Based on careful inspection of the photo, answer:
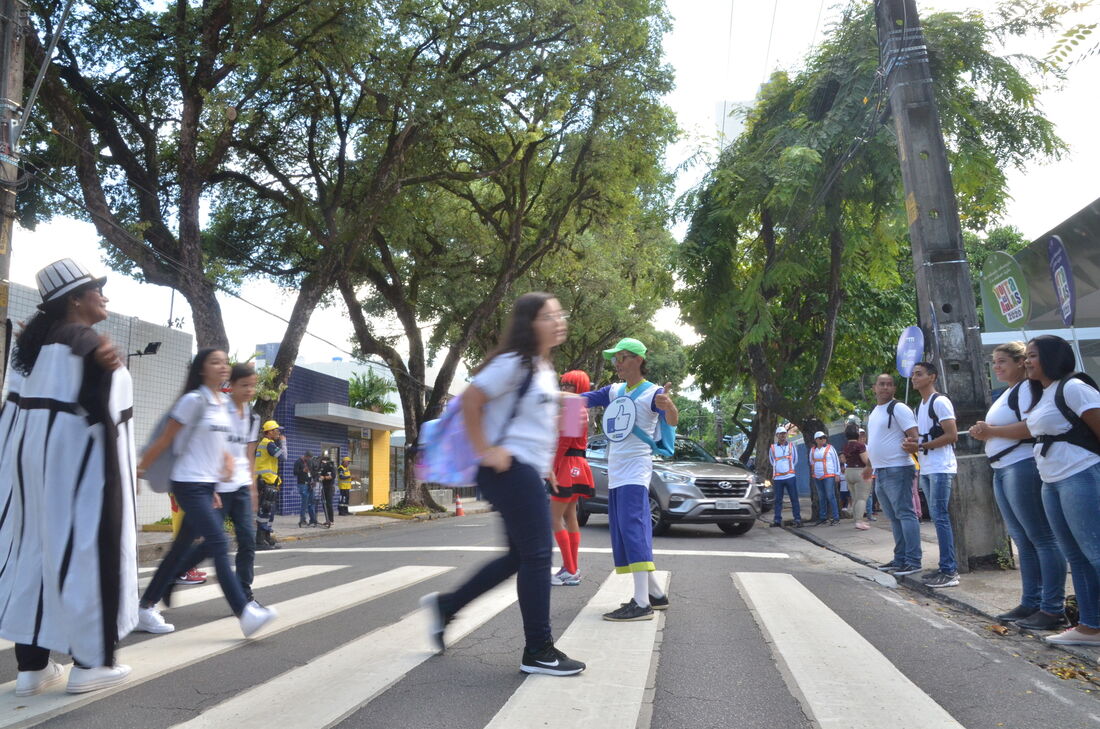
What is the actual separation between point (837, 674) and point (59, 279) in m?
4.09

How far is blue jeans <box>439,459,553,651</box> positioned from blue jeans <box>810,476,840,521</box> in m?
12.4

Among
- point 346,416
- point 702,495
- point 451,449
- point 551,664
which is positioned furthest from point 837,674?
point 346,416

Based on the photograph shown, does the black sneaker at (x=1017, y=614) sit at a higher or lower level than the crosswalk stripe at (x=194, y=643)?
lower

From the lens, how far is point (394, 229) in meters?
20.6

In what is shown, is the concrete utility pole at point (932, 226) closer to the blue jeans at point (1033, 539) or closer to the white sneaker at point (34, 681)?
the blue jeans at point (1033, 539)

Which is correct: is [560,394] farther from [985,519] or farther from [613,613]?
[985,519]

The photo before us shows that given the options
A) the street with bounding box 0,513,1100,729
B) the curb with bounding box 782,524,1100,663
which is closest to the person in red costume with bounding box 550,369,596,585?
the street with bounding box 0,513,1100,729

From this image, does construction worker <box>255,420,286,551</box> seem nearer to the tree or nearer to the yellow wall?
the tree

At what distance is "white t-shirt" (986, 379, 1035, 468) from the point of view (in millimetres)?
5039

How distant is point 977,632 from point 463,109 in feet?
41.4

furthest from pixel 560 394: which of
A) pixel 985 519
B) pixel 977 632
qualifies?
pixel 985 519

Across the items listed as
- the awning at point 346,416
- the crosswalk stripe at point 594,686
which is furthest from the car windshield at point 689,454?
the awning at point 346,416

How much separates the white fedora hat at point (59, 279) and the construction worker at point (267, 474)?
24.5ft

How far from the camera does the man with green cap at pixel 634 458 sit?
520cm
